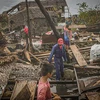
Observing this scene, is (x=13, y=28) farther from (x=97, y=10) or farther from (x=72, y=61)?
(x=72, y=61)

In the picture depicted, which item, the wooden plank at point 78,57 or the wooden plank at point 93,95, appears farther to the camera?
the wooden plank at point 78,57

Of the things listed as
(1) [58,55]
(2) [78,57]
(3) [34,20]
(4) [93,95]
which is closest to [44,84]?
(4) [93,95]

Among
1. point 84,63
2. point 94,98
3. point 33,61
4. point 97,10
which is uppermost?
point 97,10

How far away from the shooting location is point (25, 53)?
1170 cm

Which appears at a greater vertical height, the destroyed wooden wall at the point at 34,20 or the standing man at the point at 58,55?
the destroyed wooden wall at the point at 34,20

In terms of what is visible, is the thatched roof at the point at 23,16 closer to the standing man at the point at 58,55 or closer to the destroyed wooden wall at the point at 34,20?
the destroyed wooden wall at the point at 34,20

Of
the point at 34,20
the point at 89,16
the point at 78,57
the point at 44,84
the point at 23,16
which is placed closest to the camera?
the point at 44,84

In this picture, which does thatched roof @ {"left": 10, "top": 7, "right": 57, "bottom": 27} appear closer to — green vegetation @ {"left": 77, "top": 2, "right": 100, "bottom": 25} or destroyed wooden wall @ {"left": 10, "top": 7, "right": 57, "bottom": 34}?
destroyed wooden wall @ {"left": 10, "top": 7, "right": 57, "bottom": 34}

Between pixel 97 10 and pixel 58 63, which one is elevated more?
pixel 97 10

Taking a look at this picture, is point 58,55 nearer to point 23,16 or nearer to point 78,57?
point 78,57

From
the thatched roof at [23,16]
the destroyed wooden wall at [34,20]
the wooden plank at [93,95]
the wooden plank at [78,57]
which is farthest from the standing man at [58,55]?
the thatched roof at [23,16]

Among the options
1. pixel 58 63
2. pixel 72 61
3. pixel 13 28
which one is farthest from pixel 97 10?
pixel 58 63

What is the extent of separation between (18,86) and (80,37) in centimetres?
1166

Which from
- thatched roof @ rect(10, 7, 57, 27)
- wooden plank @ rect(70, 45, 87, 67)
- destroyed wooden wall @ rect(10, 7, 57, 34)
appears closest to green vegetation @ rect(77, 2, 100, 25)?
destroyed wooden wall @ rect(10, 7, 57, 34)
